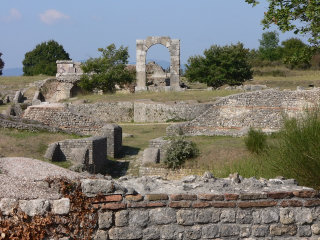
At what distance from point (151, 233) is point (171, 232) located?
20 centimetres

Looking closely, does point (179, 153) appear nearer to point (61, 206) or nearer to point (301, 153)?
point (301, 153)

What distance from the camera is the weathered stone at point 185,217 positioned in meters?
5.61

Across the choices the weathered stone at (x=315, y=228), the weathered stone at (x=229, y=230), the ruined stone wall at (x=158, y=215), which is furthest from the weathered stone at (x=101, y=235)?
the weathered stone at (x=315, y=228)

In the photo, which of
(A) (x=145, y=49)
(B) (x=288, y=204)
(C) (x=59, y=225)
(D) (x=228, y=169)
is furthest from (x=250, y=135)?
(A) (x=145, y=49)

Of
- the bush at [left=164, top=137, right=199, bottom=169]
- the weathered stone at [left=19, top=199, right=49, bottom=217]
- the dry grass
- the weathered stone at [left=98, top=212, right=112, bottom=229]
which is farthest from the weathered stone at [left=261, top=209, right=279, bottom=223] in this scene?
the dry grass

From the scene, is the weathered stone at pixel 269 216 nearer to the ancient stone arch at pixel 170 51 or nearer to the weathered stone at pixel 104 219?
the weathered stone at pixel 104 219

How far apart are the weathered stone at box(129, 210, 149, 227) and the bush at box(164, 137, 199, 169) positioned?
8.98 metres

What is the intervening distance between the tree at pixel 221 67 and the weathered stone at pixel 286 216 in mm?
31762

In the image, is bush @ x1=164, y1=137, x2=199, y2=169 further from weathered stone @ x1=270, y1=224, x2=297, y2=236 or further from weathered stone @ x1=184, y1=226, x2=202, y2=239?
weathered stone @ x1=184, y1=226, x2=202, y2=239

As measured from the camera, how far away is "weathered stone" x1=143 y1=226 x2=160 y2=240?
5570 millimetres

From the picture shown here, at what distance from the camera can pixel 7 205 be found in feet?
17.1

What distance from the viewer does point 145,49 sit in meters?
38.8

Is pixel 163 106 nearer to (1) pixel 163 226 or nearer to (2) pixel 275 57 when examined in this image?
(1) pixel 163 226

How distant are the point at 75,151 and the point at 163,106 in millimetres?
12782
